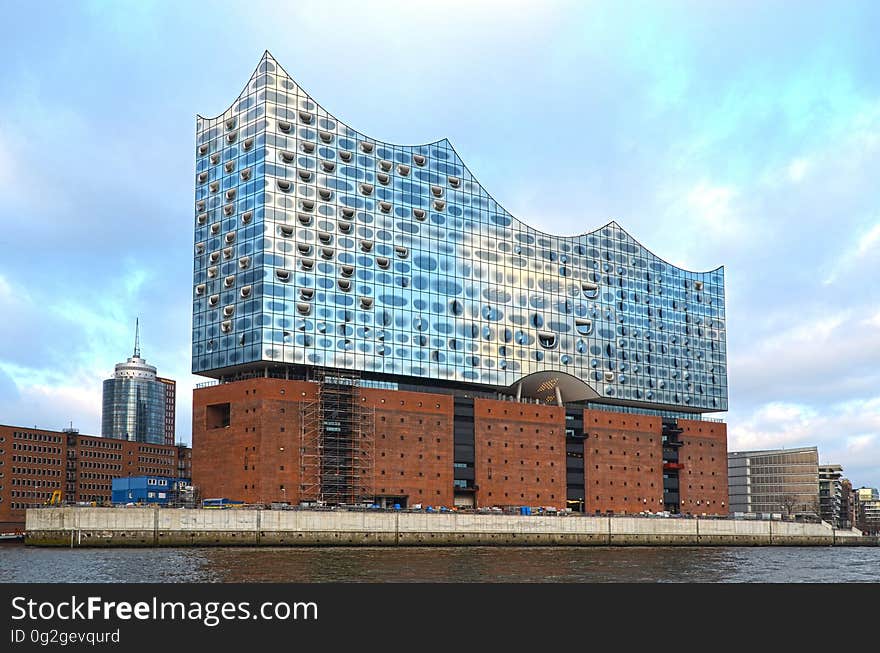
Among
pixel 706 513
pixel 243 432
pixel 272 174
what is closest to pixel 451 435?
pixel 243 432

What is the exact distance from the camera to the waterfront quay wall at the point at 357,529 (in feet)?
322

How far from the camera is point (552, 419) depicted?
447ft

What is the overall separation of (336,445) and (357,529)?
10.2m

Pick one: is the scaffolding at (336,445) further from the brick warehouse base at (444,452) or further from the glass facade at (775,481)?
the glass facade at (775,481)

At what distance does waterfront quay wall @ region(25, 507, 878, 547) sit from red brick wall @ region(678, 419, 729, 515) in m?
9.47

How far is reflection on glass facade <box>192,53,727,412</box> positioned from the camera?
118 m

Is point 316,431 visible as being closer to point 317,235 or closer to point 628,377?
point 317,235

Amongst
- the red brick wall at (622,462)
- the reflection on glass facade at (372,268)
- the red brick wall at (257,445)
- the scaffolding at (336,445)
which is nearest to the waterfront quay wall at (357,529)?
the scaffolding at (336,445)

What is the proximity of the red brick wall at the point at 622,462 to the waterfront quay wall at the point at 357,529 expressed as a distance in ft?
26.1

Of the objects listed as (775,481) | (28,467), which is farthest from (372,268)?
(775,481)

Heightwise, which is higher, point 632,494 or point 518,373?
point 518,373

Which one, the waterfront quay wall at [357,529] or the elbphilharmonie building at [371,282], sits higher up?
the elbphilharmonie building at [371,282]

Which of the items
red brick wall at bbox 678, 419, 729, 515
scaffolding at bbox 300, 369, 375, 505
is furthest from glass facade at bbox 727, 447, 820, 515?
scaffolding at bbox 300, 369, 375, 505
